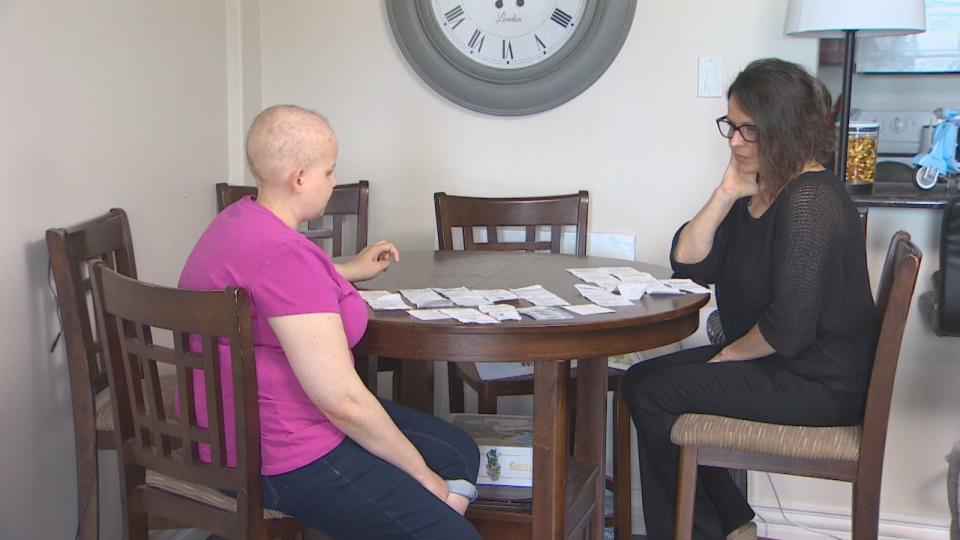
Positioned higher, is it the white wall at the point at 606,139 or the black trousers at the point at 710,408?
the white wall at the point at 606,139

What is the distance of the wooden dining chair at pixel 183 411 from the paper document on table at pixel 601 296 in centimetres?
72

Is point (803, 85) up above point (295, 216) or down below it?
above

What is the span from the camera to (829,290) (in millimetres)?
2143

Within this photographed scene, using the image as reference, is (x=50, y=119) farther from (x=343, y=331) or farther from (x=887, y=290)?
(x=887, y=290)

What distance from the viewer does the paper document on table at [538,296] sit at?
2.08 meters

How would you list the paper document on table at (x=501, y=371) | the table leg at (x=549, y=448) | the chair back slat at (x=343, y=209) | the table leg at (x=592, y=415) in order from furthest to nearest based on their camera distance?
1. the chair back slat at (x=343, y=209)
2. the paper document on table at (x=501, y=371)
3. the table leg at (x=592, y=415)
4. the table leg at (x=549, y=448)

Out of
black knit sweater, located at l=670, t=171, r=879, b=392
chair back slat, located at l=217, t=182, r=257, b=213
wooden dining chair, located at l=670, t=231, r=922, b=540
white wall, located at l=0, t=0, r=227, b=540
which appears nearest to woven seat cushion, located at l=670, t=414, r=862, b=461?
wooden dining chair, located at l=670, t=231, r=922, b=540

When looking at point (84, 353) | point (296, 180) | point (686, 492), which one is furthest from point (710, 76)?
point (84, 353)

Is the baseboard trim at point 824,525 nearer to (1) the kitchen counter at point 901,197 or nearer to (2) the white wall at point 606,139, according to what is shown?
(2) the white wall at point 606,139

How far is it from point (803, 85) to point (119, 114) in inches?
62.7

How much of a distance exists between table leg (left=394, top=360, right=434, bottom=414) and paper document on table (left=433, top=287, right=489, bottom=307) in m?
0.35

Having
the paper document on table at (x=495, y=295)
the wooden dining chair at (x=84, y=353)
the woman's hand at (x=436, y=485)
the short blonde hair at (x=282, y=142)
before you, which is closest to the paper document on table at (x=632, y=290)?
the paper document on table at (x=495, y=295)

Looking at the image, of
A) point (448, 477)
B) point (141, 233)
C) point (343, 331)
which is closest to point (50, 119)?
point (141, 233)

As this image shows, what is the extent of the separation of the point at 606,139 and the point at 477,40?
19.1 inches
